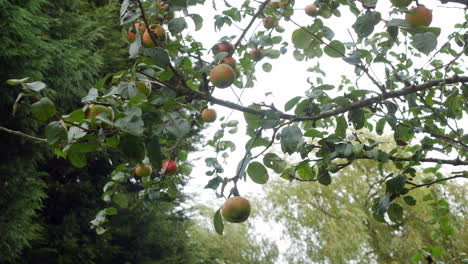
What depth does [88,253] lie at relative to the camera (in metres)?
3.53

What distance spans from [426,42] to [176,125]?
48 cm

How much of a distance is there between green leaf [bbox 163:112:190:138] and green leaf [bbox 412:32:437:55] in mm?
450

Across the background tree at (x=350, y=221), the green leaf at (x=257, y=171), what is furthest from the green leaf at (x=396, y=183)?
the background tree at (x=350, y=221)

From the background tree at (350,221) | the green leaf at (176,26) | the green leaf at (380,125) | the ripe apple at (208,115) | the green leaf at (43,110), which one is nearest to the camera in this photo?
the green leaf at (43,110)

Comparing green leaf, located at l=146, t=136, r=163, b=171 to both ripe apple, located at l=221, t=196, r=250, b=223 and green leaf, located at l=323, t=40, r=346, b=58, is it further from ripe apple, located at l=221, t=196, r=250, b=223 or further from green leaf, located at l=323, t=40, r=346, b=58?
green leaf, located at l=323, t=40, r=346, b=58

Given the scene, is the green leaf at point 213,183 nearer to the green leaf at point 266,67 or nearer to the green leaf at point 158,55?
the green leaf at point 158,55

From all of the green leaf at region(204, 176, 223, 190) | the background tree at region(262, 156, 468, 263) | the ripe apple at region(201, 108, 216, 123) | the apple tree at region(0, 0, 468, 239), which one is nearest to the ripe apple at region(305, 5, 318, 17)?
the apple tree at region(0, 0, 468, 239)

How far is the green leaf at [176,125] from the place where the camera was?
578 mm

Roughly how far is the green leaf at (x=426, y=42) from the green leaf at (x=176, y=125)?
0.45 metres

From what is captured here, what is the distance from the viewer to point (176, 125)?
585 mm

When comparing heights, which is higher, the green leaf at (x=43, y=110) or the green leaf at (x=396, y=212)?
the green leaf at (x=43, y=110)

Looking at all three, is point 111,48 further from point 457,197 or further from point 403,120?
point 457,197

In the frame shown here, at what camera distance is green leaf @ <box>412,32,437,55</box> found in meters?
0.62

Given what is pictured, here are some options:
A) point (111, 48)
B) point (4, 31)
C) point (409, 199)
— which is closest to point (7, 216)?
point (4, 31)
